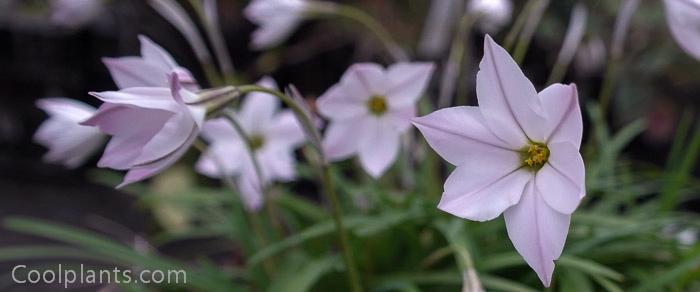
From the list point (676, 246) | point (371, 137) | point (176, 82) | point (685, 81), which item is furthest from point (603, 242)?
point (685, 81)

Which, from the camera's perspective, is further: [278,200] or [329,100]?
[278,200]

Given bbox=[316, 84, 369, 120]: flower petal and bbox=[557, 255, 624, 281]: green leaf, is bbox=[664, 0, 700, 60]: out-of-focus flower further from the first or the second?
bbox=[316, 84, 369, 120]: flower petal

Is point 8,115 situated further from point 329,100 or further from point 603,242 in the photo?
point 603,242

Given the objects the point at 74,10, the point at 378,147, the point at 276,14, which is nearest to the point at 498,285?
the point at 378,147

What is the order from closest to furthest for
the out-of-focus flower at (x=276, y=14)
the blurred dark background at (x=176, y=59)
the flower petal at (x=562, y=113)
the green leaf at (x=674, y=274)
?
the flower petal at (x=562, y=113), the green leaf at (x=674, y=274), the out-of-focus flower at (x=276, y=14), the blurred dark background at (x=176, y=59)

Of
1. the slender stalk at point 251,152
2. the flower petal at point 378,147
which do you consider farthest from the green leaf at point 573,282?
the slender stalk at point 251,152

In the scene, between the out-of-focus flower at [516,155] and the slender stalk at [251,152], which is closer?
the out-of-focus flower at [516,155]

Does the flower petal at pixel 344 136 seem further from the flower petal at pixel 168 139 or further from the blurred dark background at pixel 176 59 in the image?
the blurred dark background at pixel 176 59
